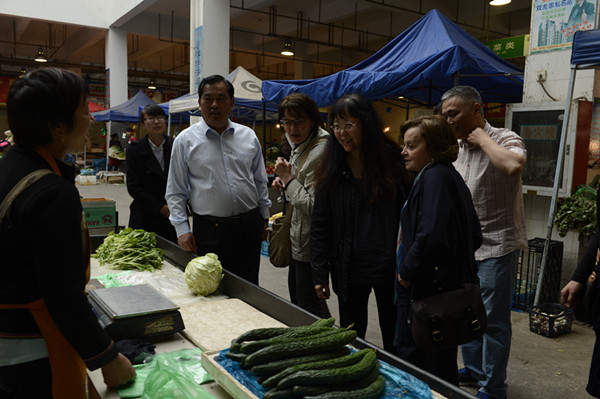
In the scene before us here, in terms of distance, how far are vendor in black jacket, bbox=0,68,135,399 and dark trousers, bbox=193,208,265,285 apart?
5.81ft

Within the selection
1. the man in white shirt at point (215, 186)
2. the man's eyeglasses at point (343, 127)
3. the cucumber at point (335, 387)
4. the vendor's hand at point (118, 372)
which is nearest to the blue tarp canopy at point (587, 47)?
the man's eyeglasses at point (343, 127)

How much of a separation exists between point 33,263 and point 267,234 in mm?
2428

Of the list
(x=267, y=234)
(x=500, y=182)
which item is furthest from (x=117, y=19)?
(x=500, y=182)

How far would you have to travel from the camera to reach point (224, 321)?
7.32 ft

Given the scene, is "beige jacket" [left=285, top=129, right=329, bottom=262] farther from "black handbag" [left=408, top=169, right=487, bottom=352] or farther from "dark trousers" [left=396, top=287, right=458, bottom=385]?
"black handbag" [left=408, top=169, right=487, bottom=352]

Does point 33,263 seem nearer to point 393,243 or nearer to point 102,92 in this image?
point 393,243

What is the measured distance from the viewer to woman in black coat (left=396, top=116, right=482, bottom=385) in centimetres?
214

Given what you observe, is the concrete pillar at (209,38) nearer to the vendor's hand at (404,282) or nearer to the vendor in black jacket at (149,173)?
the vendor in black jacket at (149,173)

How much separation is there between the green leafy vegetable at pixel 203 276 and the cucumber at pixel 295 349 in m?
1.13

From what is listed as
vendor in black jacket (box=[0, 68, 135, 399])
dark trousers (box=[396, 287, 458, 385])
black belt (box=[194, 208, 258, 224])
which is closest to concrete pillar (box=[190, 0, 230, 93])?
black belt (box=[194, 208, 258, 224])

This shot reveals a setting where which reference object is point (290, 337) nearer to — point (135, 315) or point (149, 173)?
point (135, 315)

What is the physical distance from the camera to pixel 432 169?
2.23 m

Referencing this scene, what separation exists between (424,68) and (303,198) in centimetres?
263

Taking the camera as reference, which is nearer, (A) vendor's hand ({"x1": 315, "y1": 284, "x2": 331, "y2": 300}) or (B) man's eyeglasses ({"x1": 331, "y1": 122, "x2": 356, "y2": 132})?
(B) man's eyeglasses ({"x1": 331, "y1": 122, "x2": 356, "y2": 132})
